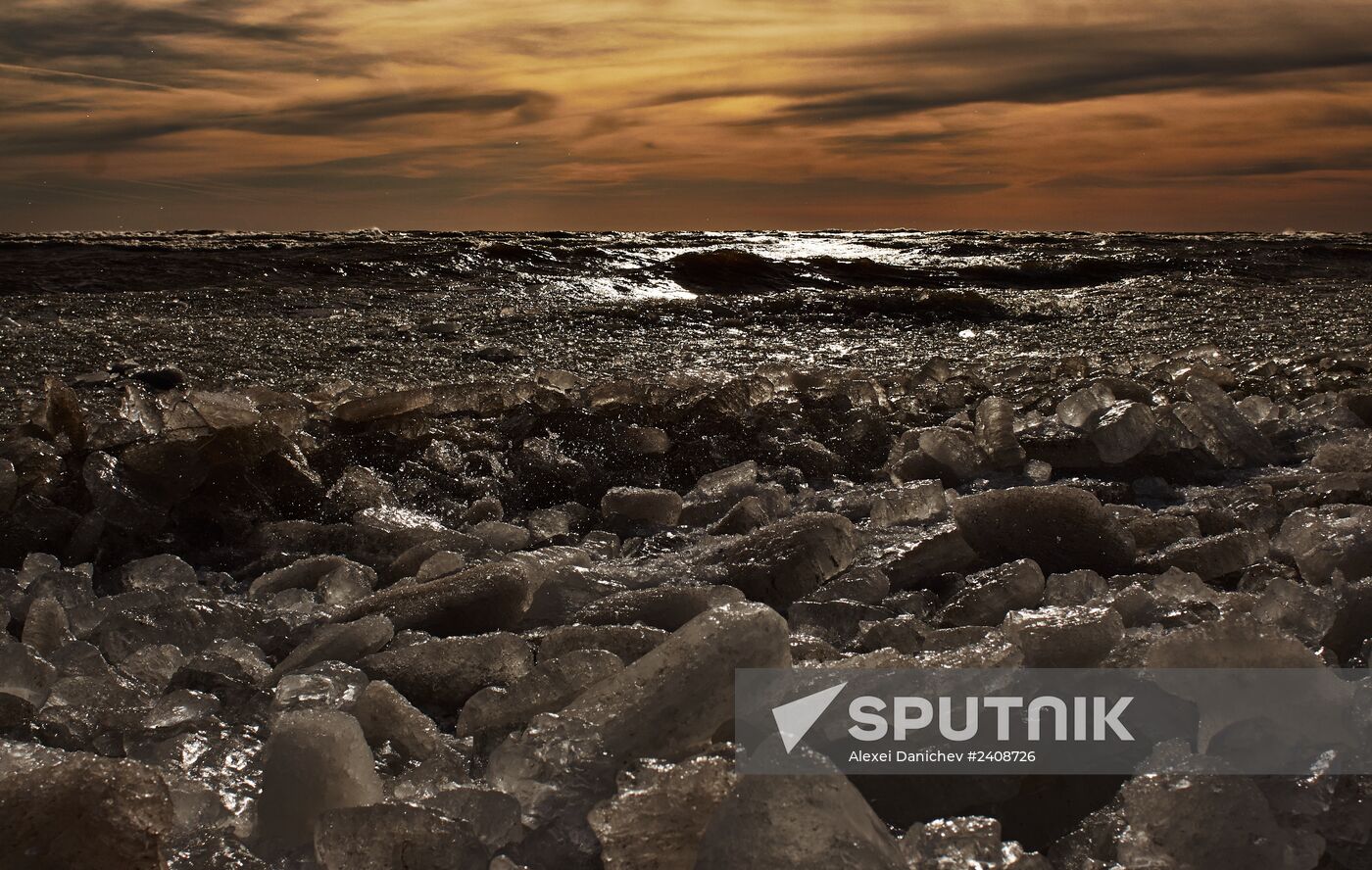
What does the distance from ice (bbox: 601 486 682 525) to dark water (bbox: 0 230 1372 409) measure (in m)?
1.25

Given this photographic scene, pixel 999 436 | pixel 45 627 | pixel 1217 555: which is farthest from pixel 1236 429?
pixel 45 627

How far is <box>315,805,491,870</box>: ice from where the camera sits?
787mm

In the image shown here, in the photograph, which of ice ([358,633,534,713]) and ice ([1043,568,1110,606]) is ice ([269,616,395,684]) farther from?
ice ([1043,568,1110,606])

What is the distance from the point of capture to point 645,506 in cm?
179

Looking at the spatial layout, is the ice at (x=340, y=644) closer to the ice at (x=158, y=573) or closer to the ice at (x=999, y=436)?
the ice at (x=158, y=573)

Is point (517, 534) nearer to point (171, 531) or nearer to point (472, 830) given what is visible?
point (171, 531)

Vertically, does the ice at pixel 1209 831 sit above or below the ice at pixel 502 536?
above

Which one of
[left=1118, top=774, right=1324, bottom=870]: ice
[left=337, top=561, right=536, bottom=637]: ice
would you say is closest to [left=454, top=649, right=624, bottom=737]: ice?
[left=337, top=561, right=536, bottom=637]: ice

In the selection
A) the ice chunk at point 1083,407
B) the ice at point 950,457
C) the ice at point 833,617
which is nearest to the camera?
the ice at point 833,617

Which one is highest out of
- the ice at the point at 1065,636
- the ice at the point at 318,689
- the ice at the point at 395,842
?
the ice at the point at 1065,636

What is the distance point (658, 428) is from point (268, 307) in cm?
298

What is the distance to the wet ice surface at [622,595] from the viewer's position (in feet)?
2.66

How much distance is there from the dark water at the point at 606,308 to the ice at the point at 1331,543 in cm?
188

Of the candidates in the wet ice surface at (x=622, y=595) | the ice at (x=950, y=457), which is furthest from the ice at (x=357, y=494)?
the ice at (x=950, y=457)
